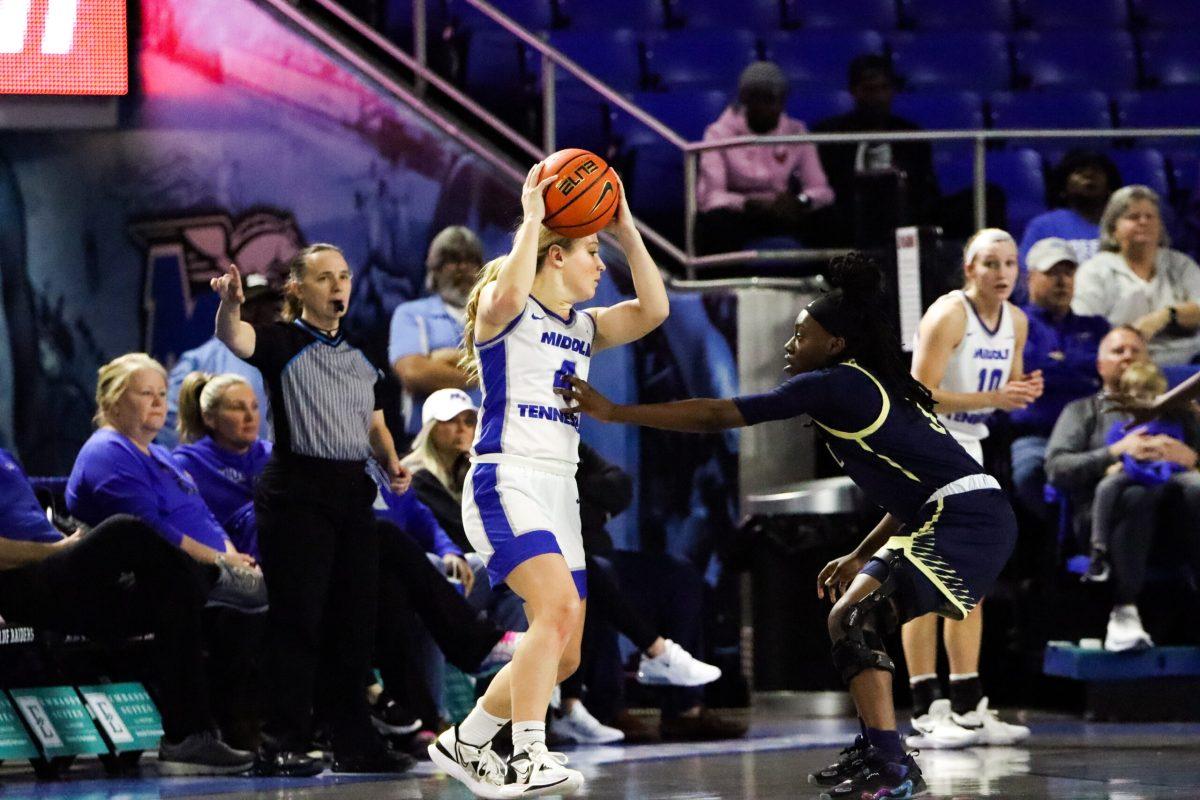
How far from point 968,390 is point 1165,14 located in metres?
5.23

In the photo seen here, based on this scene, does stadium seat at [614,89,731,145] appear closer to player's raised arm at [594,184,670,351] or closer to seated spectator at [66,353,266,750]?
seated spectator at [66,353,266,750]

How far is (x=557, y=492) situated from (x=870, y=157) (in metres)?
3.94

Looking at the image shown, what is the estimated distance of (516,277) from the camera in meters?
5.35

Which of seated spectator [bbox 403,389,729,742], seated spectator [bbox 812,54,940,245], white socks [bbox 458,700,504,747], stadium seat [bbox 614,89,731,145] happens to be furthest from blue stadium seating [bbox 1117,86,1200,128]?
white socks [bbox 458,700,504,747]

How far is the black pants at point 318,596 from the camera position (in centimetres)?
636

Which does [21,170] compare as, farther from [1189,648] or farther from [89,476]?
[1189,648]

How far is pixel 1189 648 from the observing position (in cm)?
798

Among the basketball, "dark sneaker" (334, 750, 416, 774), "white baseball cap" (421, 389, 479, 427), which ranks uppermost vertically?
the basketball

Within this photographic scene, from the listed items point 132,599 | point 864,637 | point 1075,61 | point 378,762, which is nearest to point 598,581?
point 378,762

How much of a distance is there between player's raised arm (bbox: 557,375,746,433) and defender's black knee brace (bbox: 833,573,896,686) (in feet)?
2.03

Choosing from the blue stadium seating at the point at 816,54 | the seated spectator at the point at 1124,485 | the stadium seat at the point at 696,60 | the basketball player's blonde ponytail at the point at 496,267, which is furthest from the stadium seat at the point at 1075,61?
the basketball player's blonde ponytail at the point at 496,267

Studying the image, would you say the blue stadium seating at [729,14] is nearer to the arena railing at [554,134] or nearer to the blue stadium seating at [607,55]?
the blue stadium seating at [607,55]

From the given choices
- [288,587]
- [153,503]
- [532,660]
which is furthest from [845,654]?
[153,503]

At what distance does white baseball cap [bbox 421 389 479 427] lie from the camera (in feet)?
24.9
